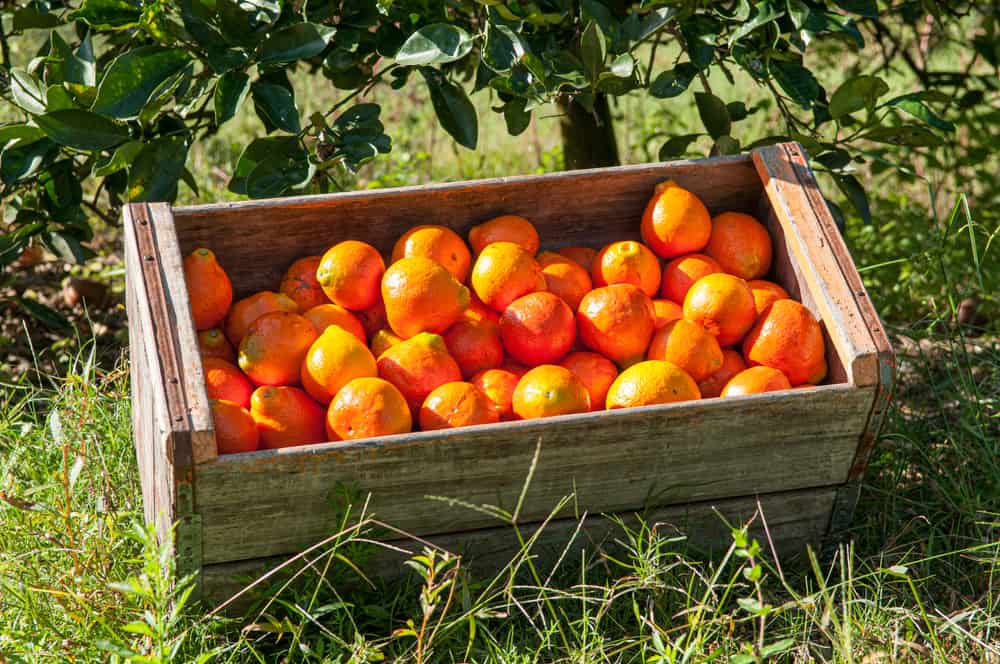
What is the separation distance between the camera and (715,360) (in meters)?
2.02

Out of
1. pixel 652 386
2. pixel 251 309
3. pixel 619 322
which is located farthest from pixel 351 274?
pixel 652 386

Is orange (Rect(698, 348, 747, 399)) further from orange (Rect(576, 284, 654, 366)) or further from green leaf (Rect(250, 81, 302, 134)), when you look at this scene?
green leaf (Rect(250, 81, 302, 134))

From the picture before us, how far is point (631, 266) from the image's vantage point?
219cm

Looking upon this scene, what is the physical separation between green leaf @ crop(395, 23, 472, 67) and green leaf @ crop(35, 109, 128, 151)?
0.61 m

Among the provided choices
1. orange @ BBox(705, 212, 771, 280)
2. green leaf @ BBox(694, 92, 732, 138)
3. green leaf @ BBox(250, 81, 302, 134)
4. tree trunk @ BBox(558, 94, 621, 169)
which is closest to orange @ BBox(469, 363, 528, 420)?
orange @ BBox(705, 212, 771, 280)

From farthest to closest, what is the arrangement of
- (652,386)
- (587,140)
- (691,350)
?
(587,140), (691,350), (652,386)

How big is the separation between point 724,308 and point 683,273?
0.61ft

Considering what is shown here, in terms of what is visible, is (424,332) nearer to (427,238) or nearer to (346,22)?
(427,238)

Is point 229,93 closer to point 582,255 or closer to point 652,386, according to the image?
point 582,255

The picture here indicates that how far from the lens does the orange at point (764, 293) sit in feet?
6.98

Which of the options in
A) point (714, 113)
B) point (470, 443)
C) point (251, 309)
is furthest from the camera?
point (714, 113)

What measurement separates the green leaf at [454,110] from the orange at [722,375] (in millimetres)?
742

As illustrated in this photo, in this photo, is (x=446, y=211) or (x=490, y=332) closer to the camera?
(x=490, y=332)

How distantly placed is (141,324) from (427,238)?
584 millimetres
